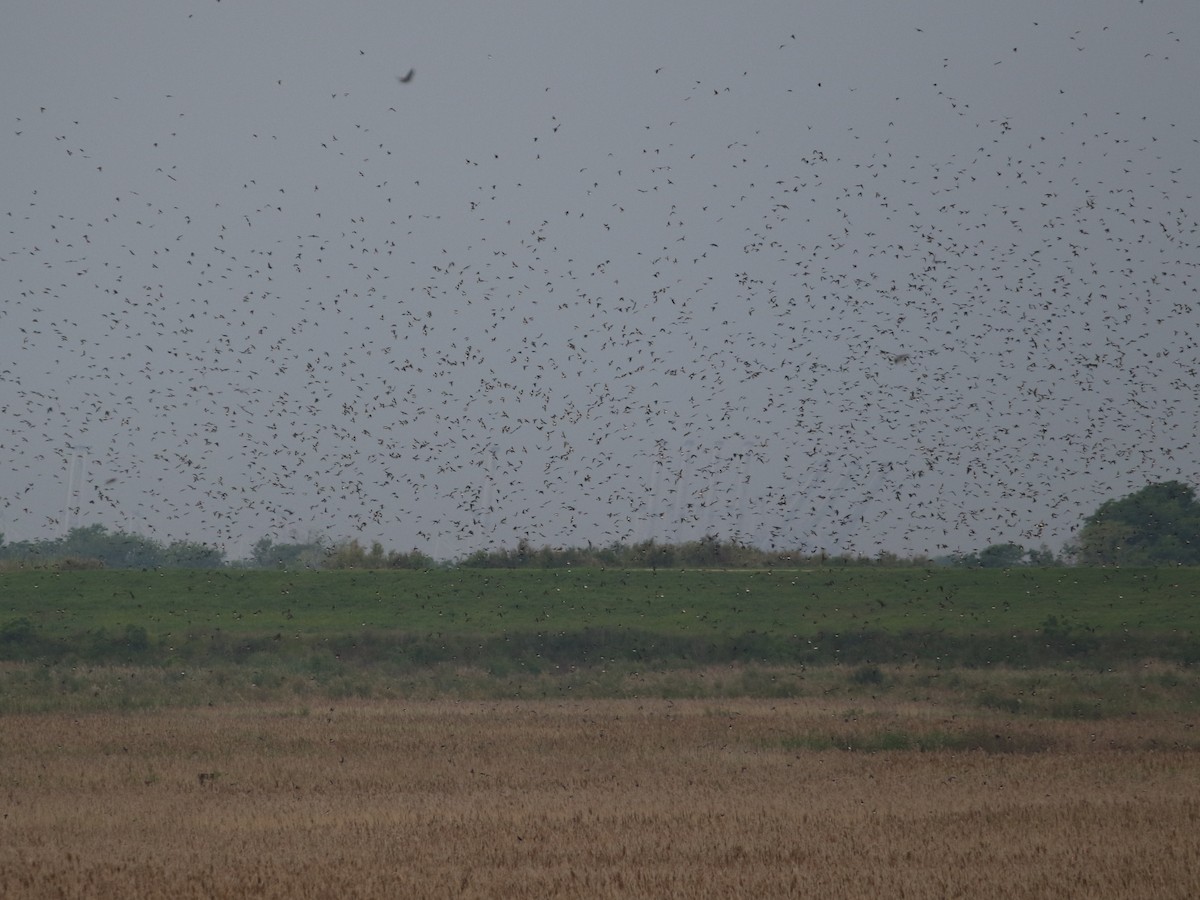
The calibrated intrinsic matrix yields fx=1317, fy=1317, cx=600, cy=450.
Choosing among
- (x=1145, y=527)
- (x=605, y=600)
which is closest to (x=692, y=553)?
(x=605, y=600)

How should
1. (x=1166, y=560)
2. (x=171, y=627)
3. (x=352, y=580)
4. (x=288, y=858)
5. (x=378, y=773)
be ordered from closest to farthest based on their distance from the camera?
(x=288, y=858) < (x=378, y=773) < (x=171, y=627) < (x=352, y=580) < (x=1166, y=560)

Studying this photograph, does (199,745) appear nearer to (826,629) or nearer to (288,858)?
(288,858)

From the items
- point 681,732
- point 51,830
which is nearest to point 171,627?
point 681,732

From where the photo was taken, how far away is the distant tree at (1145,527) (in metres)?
95.4

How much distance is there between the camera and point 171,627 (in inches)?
1975

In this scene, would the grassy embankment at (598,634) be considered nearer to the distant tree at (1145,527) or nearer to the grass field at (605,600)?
the grass field at (605,600)

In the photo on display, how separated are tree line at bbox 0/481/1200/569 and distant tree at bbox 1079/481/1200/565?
0.08 metres

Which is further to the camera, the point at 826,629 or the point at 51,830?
the point at 826,629

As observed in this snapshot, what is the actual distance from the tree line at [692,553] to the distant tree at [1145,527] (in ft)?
0.25

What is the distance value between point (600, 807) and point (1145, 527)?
9103 centimetres

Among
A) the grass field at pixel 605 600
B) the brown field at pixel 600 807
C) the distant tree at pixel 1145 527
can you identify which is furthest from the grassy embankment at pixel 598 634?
the distant tree at pixel 1145 527

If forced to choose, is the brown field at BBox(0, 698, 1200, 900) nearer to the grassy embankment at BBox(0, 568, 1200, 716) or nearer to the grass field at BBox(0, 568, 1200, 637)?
the grassy embankment at BBox(0, 568, 1200, 716)

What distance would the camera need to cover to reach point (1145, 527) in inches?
3930

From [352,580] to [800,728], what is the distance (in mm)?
37374
